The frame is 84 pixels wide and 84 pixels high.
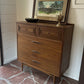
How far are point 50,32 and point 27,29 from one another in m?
0.52

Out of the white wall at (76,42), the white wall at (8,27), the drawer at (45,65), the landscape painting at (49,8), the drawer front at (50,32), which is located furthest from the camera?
the white wall at (8,27)

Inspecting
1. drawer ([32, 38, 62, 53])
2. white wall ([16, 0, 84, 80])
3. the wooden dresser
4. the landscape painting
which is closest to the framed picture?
the landscape painting

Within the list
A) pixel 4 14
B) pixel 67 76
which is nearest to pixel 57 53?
pixel 67 76

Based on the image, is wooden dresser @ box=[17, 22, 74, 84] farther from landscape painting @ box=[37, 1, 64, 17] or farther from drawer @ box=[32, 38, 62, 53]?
landscape painting @ box=[37, 1, 64, 17]

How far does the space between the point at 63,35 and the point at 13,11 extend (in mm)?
1638

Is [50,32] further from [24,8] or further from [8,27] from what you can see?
[8,27]

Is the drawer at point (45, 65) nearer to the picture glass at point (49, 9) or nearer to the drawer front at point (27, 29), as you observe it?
the drawer front at point (27, 29)

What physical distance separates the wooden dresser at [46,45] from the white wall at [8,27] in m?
0.58

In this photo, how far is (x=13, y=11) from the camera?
8.74 feet

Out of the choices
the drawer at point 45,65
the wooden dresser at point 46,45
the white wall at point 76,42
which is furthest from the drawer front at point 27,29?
the white wall at point 76,42

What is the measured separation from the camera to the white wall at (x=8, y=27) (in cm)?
247

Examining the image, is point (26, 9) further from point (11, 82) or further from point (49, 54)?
point (11, 82)

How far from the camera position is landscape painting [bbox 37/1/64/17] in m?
2.04

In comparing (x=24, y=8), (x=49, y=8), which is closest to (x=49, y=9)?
(x=49, y=8)
